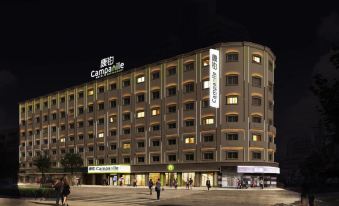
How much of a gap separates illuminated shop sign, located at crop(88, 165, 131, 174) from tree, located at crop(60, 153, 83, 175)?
10.4 feet

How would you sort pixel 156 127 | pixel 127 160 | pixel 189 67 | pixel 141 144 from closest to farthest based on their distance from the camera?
pixel 189 67
pixel 156 127
pixel 141 144
pixel 127 160

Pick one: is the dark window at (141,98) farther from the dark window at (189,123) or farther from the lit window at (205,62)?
the lit window at (205,62)

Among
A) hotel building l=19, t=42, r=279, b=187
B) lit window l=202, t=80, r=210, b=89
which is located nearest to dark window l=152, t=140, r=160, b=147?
hotel building l=19, t=42, r=279, b=187

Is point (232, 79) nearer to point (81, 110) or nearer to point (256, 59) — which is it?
point (256, 59)

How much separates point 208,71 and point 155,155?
2100cm

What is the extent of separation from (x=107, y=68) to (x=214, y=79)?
35.6 m

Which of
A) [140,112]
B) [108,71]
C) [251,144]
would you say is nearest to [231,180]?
[251,144]

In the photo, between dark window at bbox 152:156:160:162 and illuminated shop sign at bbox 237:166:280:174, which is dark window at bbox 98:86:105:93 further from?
illuminated shop sign at bbox 237:166:280:174

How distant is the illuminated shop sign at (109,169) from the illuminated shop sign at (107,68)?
21.8m

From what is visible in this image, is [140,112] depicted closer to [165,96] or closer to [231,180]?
[165,96]

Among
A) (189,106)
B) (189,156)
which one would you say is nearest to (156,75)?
(189,106)

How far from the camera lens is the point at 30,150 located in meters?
131

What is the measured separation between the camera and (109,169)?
315 ft

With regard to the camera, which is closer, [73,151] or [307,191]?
[307,191]
